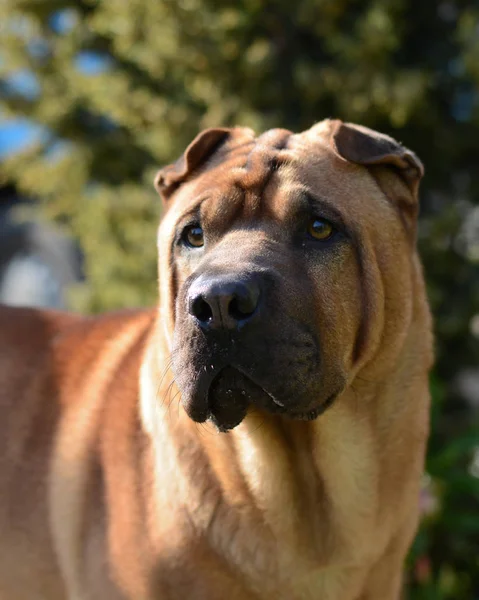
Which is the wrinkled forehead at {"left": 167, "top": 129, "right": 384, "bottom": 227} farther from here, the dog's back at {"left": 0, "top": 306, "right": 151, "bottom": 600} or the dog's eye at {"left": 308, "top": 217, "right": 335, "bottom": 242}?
the dog's back at {"left": 0, "top": 306, "right": 151, "bottom": 600}

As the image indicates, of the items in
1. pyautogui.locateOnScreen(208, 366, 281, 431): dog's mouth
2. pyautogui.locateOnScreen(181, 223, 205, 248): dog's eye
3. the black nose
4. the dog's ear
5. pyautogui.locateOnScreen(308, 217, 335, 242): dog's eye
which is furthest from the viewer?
the dog's ear

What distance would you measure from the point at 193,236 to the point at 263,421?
638mm

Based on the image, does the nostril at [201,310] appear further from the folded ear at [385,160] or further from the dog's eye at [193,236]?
the folded ear at [385,160]

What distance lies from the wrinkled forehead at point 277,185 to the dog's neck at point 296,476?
548 mm

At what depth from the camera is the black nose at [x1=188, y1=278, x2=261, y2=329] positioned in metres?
2.05

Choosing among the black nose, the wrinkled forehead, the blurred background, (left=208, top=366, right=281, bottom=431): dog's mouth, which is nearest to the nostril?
the black nose

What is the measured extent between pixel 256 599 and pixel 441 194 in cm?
370

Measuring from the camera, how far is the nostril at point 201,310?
82.4 inches

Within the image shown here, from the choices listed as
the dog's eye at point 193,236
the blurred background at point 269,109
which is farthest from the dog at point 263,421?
the blurred background at point 269,109

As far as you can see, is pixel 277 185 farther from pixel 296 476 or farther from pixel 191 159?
pixel 296 476

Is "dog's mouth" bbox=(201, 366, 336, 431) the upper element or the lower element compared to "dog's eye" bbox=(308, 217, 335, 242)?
lower

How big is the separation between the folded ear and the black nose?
0.75 metres

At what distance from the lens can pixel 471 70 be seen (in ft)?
15.5

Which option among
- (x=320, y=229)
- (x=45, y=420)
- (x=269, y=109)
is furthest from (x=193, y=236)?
(x=269, y=109)
